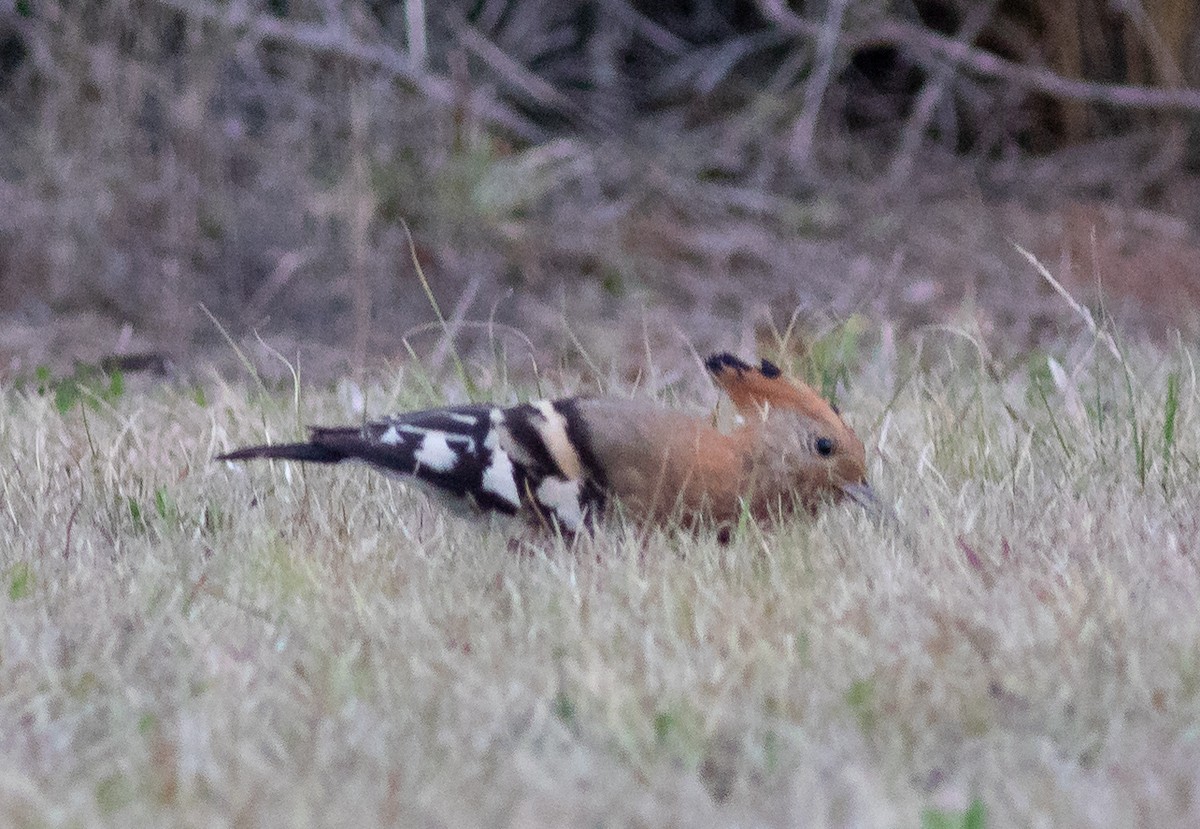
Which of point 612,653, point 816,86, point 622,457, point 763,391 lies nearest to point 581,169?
point 816,86

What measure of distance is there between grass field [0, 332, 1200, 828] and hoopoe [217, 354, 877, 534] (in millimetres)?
73

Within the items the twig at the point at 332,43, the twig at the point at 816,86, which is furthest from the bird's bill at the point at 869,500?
the twig at the point at 816,86

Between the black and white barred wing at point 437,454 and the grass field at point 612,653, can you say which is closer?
the grass field at point 612,653

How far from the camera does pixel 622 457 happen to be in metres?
3.08

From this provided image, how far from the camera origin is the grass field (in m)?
1.95

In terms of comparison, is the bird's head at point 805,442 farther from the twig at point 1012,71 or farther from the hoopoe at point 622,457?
the twig at point 1012,71

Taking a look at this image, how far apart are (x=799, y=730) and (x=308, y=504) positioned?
57.0 inches

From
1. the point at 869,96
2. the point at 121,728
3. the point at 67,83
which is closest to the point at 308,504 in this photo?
the point at 121,728

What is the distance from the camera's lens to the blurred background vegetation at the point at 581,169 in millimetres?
6461

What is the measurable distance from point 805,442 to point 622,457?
33cm

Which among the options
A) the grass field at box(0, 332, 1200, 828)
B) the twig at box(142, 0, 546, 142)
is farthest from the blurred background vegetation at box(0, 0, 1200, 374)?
the grass field at box(0, 332, 1200, 828)

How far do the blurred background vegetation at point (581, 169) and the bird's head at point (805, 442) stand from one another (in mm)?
2200

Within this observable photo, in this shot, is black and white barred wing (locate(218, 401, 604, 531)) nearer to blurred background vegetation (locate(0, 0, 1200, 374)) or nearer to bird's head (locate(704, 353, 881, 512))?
bird's head (locate(704, 353, 881, 512))

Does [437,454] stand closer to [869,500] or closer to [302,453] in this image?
[302,453]
